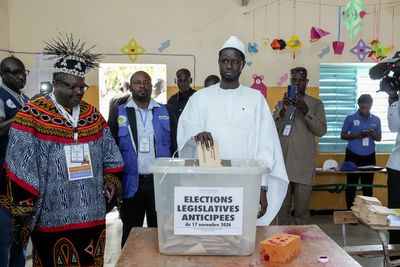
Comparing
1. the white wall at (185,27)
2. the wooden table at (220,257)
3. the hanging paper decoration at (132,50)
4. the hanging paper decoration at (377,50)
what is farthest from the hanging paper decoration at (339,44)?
the wooden table at (220,257)

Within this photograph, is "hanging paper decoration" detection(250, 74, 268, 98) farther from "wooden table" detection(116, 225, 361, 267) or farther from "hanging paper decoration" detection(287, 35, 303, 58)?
"wooden table" detection(116, 225, 361, 267)

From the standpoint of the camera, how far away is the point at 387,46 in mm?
6531

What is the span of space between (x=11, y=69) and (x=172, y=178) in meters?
1.83

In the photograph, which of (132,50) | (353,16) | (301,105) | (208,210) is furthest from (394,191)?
(132,50)

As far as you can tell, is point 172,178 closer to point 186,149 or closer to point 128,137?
point 186,149

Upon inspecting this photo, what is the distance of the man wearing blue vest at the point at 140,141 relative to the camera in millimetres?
3098

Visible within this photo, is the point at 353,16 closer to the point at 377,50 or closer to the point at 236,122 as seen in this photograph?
the point at 377,50

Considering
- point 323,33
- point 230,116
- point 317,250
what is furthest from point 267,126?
point 323,33

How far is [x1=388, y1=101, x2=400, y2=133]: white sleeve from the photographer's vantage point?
317cm

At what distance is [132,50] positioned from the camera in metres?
Answer: 6.45

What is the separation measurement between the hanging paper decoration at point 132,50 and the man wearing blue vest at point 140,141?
3.29 m

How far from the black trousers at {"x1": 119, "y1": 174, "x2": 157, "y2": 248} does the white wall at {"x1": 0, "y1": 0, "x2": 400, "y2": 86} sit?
355 centimetres

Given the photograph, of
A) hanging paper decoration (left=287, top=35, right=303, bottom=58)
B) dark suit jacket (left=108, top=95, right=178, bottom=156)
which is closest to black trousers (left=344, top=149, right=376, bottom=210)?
hanging paper decoration (left=287, top=35, right=303, bottom=58)

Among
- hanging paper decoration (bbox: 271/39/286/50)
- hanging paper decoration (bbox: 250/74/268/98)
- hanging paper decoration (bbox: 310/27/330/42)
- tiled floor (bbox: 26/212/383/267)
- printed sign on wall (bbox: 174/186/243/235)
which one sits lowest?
tiled floor (bbox: 26/212/383/267)
